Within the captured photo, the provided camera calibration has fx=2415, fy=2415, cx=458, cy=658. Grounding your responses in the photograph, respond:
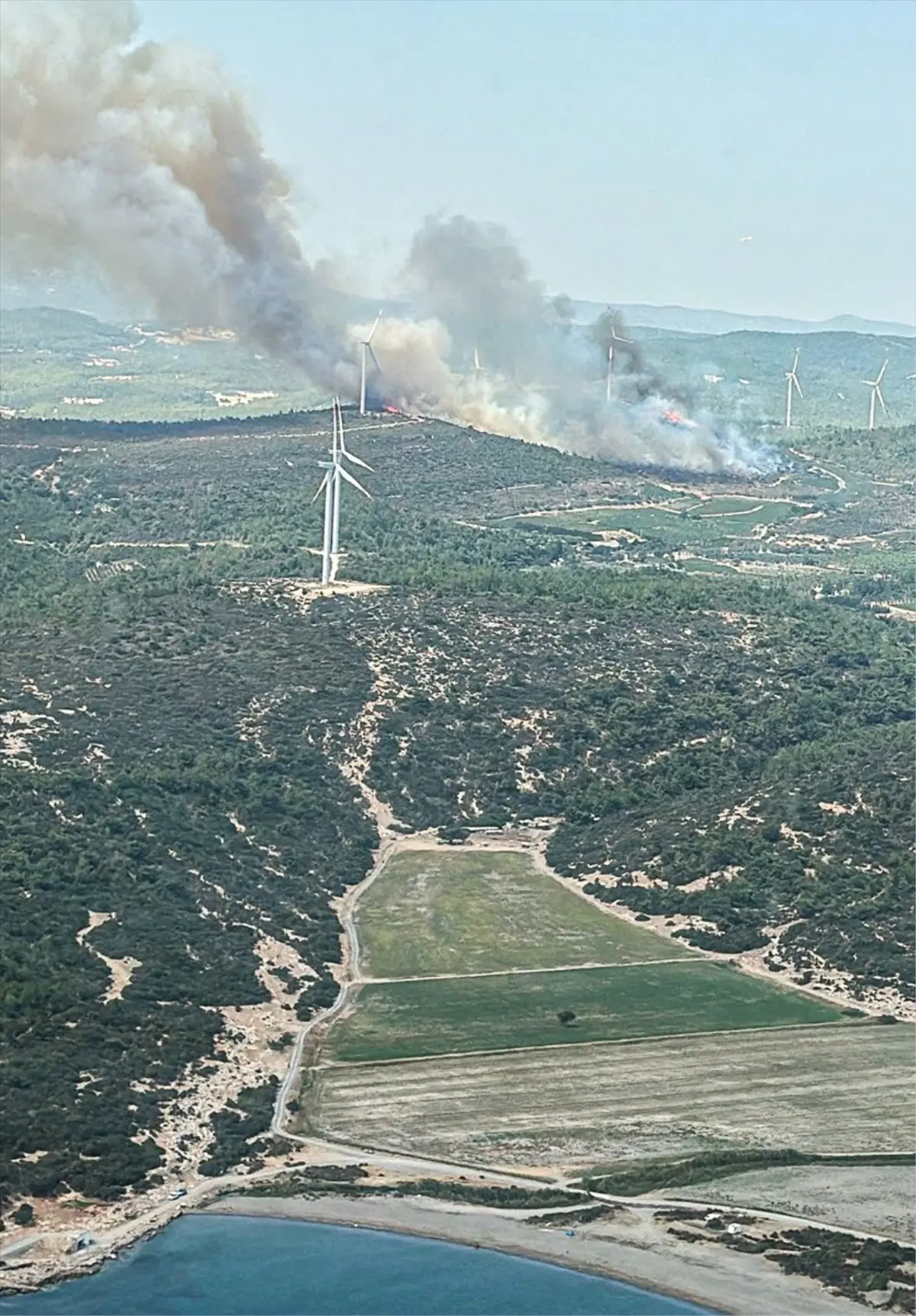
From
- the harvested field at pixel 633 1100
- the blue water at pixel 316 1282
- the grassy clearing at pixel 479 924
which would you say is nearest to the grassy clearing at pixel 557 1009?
the harvested field at pixel 633 1100

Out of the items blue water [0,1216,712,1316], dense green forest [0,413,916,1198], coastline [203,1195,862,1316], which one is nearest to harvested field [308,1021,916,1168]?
dense green forest [0,413,916,1198]

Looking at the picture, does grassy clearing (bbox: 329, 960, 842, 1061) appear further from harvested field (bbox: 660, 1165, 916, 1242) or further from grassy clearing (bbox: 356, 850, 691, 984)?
harvested field (bbox: 660, 1165, 916, 1242)

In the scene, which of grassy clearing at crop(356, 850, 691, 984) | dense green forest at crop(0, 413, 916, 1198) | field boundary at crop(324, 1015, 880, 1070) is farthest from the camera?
grassy clearing at crop(356, 850, 691, 984)

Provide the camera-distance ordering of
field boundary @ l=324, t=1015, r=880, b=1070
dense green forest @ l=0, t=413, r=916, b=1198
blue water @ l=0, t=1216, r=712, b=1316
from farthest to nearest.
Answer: field boundary @ l=324, t=1015, r=880, b=1070
dense green forest @ l=0, t=413, r=916, b=1198
blue water @ l=0, t=1216, r=712, b=1316

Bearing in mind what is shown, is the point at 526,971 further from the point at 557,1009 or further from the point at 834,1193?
the point at 834,1193

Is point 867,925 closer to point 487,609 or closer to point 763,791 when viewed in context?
point 763,791

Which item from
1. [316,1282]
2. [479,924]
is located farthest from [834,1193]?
[479,924]
